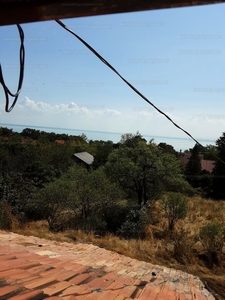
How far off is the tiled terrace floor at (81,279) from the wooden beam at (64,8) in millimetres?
1869

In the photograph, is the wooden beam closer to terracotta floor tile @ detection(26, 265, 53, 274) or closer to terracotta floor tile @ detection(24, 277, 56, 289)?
terracotta floor tile @ detection(24, 277, 56, 289)

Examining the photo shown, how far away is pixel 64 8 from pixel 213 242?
10.9m

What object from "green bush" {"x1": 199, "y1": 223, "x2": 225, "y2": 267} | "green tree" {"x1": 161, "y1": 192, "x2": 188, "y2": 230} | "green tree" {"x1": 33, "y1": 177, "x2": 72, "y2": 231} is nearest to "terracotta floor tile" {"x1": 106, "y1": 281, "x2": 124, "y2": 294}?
"green bush" {"x1": 199, "y1": 223, "x2": 225, "y2": 267}

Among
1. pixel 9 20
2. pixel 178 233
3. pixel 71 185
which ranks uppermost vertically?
pixel 9 20

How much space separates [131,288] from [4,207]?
11538mm

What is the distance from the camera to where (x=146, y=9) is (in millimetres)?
1059

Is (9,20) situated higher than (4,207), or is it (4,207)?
(9,20)

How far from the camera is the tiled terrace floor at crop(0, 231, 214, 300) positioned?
223 centimetres

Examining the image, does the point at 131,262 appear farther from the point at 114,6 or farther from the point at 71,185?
the point at 71,185

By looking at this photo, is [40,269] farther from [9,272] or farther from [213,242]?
[213,242]

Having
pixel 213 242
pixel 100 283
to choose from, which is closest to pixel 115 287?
pixel 100 283

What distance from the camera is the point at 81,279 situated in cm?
278

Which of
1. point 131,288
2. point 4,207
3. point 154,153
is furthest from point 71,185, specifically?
point 131,288

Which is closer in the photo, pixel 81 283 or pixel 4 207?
pixel 81 283
